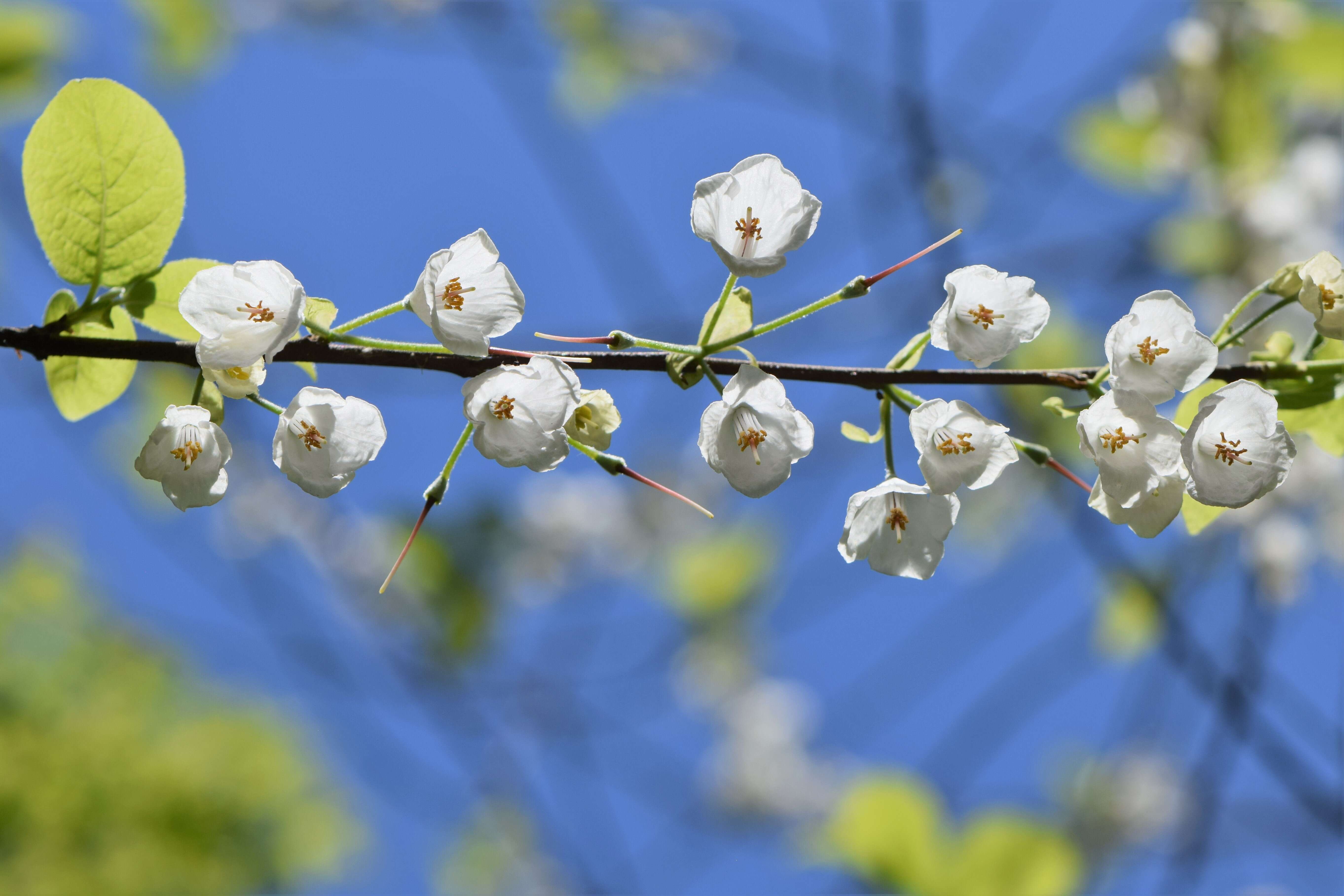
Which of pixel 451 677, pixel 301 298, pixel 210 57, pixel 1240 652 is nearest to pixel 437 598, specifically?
pixel 451 677

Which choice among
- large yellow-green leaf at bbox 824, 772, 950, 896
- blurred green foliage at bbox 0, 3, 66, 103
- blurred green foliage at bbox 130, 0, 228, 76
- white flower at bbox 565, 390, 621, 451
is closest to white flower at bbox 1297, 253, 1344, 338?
white flower at bbox 565, 390, 621, 451

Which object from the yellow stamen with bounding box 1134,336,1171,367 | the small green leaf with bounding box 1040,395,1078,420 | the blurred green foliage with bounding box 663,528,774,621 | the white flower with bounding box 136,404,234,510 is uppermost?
the blurred green foliage with bounding box 663,528,774,621

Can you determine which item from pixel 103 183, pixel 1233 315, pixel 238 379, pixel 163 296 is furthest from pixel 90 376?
pixel 1233 315

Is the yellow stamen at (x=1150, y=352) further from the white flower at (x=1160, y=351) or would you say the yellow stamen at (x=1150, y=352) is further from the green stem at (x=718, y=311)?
the green stem at (x=718, y=311)

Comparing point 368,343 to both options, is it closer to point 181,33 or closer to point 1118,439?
point 1118,439

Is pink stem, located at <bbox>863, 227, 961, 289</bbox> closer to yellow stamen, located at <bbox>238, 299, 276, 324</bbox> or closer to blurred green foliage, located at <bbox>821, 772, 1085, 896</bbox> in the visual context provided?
yellow stamen, located at <bbox>238, 299, 276, 324</bbox>

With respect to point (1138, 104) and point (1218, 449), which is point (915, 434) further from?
point (1138, 104)
